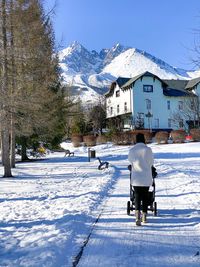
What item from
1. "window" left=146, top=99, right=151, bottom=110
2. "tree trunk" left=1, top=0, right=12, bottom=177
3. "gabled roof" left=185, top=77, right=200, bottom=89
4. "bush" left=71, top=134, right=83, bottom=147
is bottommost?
"bush" left=71, top=134, right=83, bottom=147

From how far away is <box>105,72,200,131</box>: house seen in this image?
59.9 metres

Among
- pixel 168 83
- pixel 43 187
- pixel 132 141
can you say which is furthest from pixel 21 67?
pixel 168 83

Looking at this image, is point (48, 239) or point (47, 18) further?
point (47, 18)

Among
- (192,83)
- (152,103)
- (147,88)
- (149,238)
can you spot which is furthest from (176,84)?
(149,238)

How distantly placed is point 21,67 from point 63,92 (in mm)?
13242

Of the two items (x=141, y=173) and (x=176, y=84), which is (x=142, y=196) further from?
(x=176, y=84)

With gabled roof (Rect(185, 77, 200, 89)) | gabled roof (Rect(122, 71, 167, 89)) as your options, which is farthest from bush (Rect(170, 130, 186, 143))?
gabled roof (Rect(185, 77, 200, 89))

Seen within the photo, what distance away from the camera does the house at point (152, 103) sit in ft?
196

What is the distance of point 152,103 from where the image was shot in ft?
200

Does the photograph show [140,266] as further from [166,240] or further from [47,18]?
[47,18]

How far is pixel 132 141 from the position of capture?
45.8m

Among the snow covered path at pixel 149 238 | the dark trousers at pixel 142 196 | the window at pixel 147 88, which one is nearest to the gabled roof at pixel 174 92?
the window at pixel 147 88

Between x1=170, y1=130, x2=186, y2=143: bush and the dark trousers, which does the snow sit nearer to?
the dark trousers

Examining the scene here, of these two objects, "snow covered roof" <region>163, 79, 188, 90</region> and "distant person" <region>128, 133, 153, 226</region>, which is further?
"snow covered roof" <region>163, 79, 188, 90</region>
